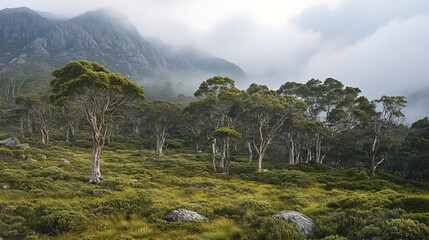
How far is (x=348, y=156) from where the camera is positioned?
149 ft

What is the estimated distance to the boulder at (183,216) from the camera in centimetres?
830

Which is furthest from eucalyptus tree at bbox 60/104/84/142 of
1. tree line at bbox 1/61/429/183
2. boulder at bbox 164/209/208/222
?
boulder at bbox 164/209/208/222

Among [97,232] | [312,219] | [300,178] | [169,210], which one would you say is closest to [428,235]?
[312,219]

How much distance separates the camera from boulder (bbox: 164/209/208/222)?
8.30 m

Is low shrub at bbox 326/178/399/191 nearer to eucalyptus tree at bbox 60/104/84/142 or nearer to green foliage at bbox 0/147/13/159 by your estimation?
green foliage at bbox 0/147/13/159

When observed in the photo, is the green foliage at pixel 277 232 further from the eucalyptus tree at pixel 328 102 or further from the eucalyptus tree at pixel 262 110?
the eucalyptus tree at pixel 328 102

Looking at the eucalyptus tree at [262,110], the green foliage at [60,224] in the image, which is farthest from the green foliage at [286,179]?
the green foliage at [60,224]

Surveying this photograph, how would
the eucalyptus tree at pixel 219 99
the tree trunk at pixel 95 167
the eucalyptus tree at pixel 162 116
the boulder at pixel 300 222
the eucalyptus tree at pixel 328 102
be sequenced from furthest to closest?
the eucalyptus tree at pixel 162 116 < the eucalyptus tree at pixel 328 102 < the eucalyptus tree at pixel 219 99 < the tree trunk at pixel 95 167 < the boulder at pixel 300 222

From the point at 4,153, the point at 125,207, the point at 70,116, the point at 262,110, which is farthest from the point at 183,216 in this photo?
the point at 70,116

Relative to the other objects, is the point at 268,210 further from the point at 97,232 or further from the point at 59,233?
the point at 59,233

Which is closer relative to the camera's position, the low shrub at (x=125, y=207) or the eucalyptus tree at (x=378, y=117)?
the low shrub at (x=125, y=207)

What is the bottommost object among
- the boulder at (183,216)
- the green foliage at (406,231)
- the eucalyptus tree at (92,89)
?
the boulder at (183,216)

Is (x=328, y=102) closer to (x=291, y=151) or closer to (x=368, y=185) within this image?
(x=291, y=151)

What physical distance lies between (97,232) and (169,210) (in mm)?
3012
